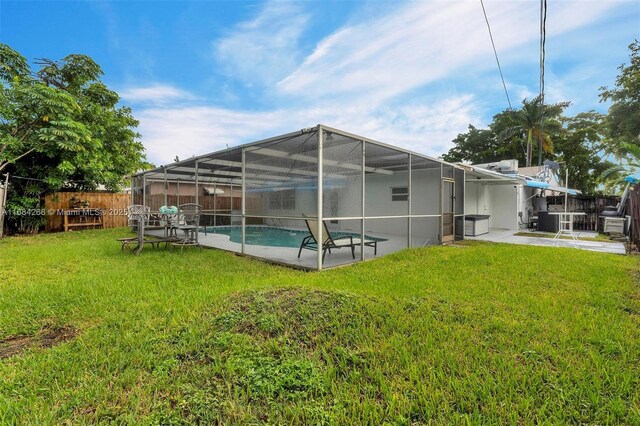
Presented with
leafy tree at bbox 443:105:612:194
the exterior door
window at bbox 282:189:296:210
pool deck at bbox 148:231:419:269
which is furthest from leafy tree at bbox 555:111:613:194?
window at bbox 282:189:296:210

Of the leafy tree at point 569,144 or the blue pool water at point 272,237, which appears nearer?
the blue pool water at point 272,237

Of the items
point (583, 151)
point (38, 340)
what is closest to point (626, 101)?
point (583, 151)

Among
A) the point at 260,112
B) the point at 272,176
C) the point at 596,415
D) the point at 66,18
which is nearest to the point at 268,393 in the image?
the point at 596,415

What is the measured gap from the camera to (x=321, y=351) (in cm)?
228

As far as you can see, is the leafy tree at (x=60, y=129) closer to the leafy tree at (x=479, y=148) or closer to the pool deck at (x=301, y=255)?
the pool deck at (x=301, y=255)

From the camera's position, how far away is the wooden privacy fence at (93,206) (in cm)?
1089

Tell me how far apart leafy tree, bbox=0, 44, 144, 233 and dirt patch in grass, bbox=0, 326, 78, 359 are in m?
9.42

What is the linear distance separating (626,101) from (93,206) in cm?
2802

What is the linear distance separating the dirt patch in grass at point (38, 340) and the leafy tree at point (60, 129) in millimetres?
9417

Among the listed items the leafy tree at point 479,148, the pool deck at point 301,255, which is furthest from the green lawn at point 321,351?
the leafy tree at point 479,148

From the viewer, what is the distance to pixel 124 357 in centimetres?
218

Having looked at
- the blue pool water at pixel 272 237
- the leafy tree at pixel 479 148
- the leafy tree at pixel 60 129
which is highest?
the leafy tree at pixel 479 148

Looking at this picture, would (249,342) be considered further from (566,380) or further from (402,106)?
(402,106)

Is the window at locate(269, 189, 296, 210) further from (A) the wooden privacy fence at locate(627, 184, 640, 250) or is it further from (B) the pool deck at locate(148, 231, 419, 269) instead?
(A) the wooden privacy fence at locate(627, 184, 640, 250)
